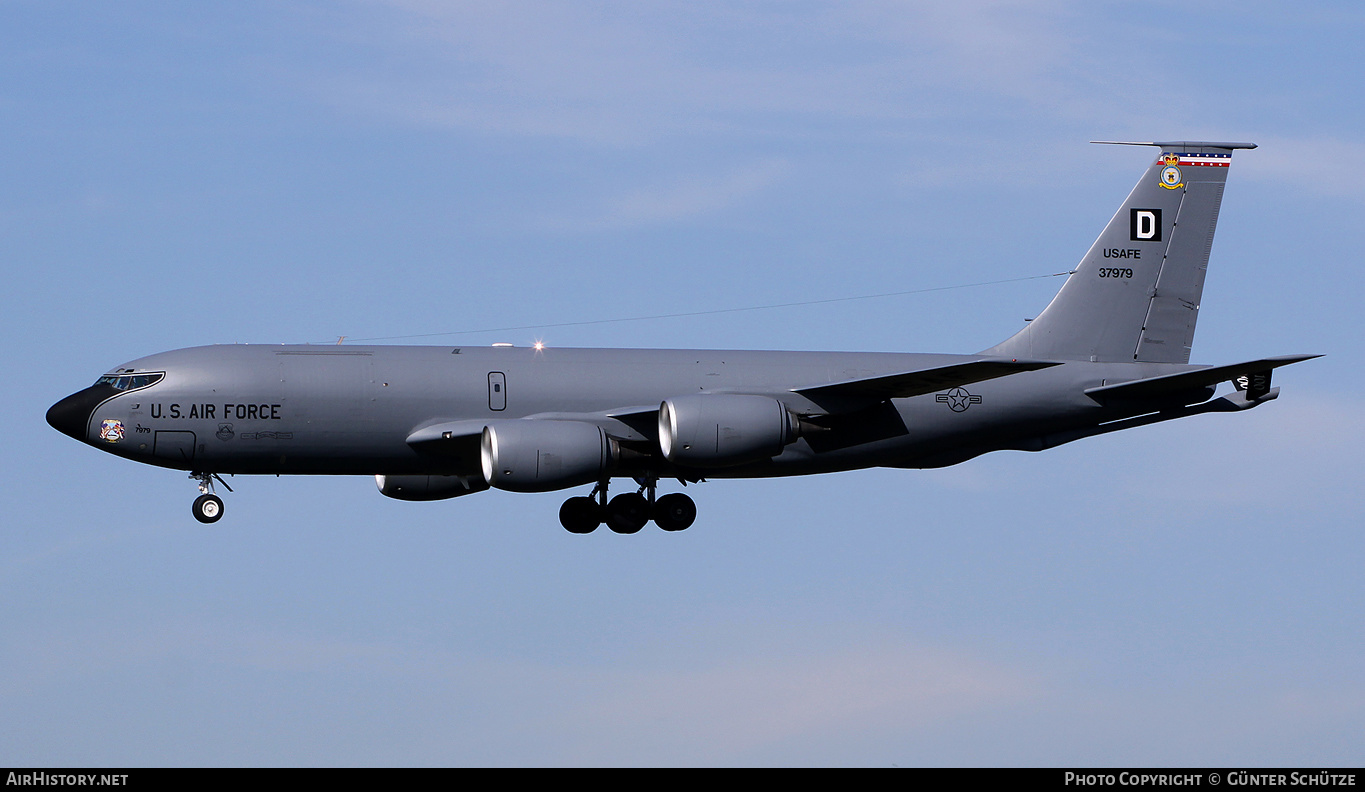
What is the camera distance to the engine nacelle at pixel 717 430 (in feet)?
137

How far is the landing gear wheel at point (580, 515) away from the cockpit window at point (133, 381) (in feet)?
35.2

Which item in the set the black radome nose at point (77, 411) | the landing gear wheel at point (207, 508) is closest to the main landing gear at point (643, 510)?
the landing gear wheel at point (207, 508)

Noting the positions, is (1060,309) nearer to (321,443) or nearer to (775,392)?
(775,392)

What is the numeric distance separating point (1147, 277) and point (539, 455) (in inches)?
718

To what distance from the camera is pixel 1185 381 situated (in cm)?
4581

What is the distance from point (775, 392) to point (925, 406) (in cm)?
404

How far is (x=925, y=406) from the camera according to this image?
46.0 metres

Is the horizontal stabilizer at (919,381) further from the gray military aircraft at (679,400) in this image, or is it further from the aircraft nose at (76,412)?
the aircraft nose at (76,412)

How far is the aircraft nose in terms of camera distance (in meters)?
42.4

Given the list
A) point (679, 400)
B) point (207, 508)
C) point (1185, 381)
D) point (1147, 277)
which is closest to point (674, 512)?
point (679, 400)

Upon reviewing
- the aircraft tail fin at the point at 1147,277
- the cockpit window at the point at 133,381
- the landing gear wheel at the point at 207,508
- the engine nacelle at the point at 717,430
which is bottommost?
the landing gear wheel at the point at 207,508

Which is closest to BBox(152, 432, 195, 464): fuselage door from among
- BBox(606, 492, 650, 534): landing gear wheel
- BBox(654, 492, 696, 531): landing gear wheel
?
BBox(606, 492, 650, 534): landing gear wheel

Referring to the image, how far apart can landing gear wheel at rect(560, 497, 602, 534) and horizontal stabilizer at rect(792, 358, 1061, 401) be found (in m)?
6.10
